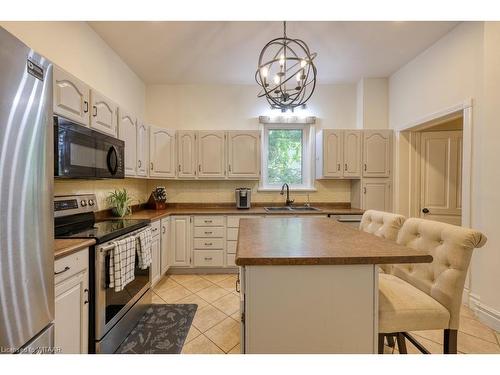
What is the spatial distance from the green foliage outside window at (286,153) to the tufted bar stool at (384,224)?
1.90 metres

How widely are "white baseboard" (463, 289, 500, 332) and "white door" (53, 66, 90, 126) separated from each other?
365 cm

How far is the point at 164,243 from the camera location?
2.84 metres

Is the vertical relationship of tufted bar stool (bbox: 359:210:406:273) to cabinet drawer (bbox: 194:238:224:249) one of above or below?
above

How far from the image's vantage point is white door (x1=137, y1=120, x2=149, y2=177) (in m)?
2.79

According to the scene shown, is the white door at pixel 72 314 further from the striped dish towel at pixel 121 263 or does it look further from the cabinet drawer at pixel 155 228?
the cabinet drawer at pixel 155 228

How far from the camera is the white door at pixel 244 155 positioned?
3.35 m

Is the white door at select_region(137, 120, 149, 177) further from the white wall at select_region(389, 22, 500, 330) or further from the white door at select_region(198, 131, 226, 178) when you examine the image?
the white wall at select_region(389, 22, 500, 330)

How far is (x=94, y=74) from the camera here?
2.39 metres

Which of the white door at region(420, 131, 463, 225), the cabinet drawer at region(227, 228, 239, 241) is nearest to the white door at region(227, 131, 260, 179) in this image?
the cabinet drawer at region(227, 228, 239, 241)

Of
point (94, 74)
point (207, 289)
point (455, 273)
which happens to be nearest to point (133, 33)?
point (94, 74)

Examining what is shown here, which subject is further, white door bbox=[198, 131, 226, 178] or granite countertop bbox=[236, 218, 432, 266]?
white door bbox=[198, 131, 226, 178]

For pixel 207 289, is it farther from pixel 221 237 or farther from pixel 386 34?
pixel 386 34

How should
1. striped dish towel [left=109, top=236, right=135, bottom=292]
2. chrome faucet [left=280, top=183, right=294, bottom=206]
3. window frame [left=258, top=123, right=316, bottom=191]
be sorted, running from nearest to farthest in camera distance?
1. striped dish towel [left=109, top=236, right=135, bottom=292]
2. chrome faucet [left=280, top=183, right=294, bottom=206]
3. window frame [left=258, top=123, right=316, bottom=191]
